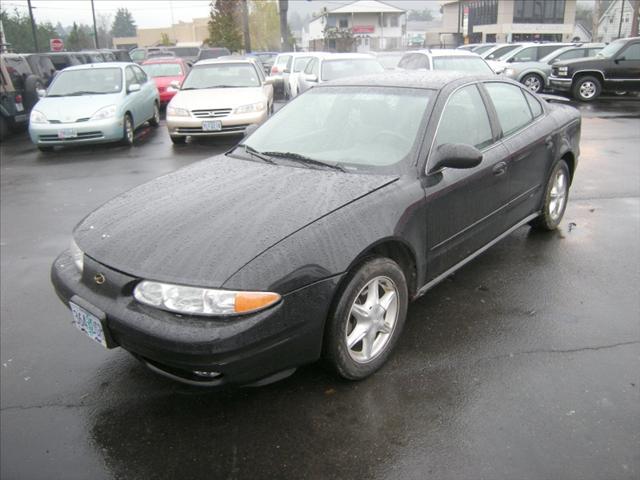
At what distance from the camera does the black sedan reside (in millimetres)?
2410

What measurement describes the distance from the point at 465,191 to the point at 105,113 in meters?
8.21

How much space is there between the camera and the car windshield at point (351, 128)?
133 inches

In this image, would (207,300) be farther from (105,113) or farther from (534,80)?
(534,80)

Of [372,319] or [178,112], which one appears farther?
[178,112]

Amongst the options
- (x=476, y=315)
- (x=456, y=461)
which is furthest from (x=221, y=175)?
(x=456, y=461)

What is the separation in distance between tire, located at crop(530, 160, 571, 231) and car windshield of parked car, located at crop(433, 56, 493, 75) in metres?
7.74

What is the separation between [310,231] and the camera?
262 cm

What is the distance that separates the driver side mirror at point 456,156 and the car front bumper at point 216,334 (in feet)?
3.56

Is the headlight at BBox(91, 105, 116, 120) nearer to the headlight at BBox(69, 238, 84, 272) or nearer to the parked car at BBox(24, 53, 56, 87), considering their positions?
the parked car at BBox(24, 53, 56, 87)

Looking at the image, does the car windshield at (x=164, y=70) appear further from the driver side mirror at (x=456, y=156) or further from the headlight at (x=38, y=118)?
the driver side mirror at (x=456, y=156)

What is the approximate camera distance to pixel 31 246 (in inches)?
212

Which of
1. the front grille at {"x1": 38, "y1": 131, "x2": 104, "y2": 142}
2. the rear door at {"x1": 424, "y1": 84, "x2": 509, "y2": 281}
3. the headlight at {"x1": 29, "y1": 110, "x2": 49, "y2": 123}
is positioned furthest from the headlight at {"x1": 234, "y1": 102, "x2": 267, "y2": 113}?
the rear door at {"x1": 424, "y1": 84, "x2": 509, "y2": 281}

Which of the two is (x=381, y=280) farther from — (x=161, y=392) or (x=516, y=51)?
(x=516, y=51)

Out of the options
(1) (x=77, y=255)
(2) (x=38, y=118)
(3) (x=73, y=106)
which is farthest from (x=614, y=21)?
(1) (x=77, y=255)
